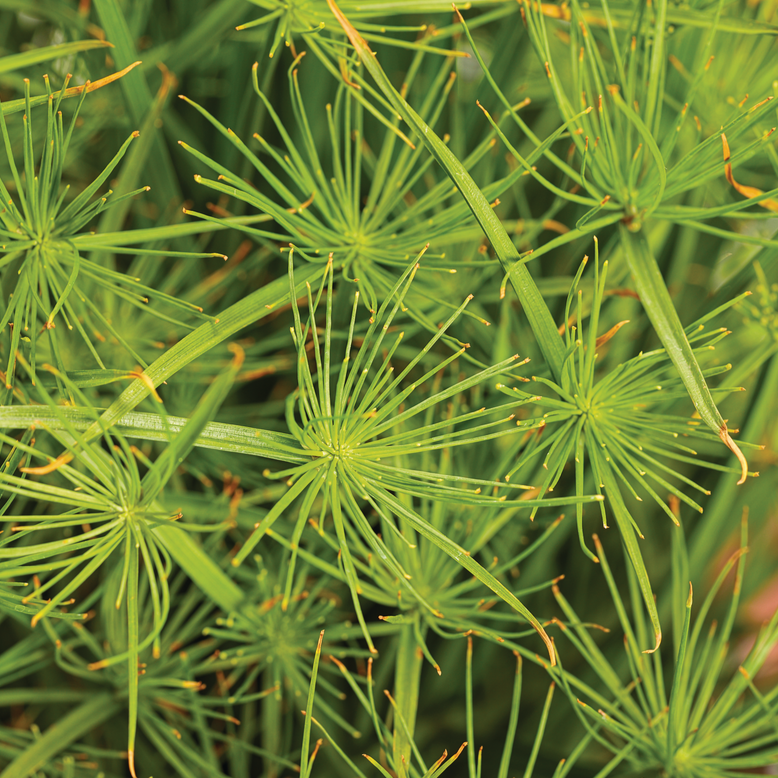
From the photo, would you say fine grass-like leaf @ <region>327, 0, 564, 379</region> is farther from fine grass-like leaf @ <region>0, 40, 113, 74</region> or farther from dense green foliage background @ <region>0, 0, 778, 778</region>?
fine grass-like leaf @ <region>0, 40, 113, 74</region>

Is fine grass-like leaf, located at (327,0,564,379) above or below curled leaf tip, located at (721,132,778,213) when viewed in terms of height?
below

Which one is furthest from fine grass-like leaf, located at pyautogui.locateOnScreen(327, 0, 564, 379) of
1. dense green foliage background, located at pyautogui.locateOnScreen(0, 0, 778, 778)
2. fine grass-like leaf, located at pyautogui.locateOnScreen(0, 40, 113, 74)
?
fine grass-like leaf, located at pyautogui.locateOnScreen(0, 40, 113, 74)

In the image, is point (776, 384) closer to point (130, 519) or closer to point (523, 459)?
point (523, 459)

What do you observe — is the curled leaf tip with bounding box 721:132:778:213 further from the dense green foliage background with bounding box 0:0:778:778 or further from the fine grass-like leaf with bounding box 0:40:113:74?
the fine grass-like leaf with bounding box 0:40:113:74

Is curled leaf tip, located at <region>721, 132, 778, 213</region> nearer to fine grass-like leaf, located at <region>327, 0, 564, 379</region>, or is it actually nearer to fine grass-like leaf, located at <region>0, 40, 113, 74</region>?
fine grass-like leaf, located at <region>327, 0, 564, 379</region>

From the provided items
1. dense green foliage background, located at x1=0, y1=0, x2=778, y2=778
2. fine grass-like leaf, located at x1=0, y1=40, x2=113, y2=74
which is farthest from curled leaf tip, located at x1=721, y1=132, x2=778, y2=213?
fine grass-like leaf, located at x1=0, y1=40, x2=113, y2=74

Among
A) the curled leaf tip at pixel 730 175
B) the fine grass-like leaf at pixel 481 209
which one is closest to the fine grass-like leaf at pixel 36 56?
the fine grass-like leaf at pixel 481 209

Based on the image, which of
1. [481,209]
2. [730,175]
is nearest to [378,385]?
[481,209]

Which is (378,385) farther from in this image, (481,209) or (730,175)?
(730,175)
